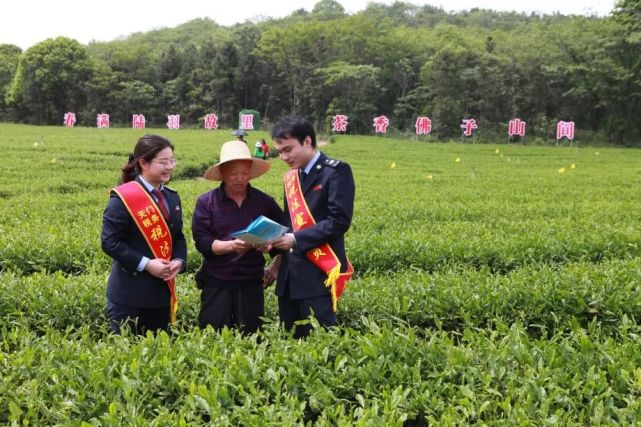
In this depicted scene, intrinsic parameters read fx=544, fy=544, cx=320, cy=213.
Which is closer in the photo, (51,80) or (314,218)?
(314,218)

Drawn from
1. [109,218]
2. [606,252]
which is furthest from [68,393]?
[606,252]

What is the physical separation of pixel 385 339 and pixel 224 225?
143cm

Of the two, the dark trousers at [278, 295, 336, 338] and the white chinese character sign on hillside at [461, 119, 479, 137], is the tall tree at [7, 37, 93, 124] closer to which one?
the white chinese character sign on hillside at [461, 119, 479, 137]

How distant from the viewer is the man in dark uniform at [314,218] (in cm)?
338

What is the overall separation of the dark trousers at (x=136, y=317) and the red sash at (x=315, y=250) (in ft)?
3.66

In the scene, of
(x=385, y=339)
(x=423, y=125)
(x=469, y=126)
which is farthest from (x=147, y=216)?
(x=423, y=125)

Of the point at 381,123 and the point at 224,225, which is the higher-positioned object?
the point at 381,123

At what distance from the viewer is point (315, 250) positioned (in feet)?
11.4

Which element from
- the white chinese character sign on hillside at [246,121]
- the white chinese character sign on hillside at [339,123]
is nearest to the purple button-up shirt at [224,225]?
the white chinese character sign on hillside at [246,121]

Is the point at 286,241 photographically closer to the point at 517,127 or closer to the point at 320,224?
the point at 320,224

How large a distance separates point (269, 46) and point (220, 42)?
7.54m

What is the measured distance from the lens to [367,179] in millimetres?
16438

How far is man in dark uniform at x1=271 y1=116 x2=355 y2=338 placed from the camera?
338cm

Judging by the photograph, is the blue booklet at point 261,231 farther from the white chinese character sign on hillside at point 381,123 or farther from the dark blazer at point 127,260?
the white chinese character sign on hillside at point 381,123
